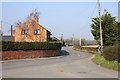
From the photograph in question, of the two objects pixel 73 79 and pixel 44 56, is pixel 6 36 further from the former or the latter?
pixel 73 79

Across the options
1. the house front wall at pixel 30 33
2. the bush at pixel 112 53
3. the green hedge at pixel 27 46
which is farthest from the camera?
the house front wall at pixel 30 33

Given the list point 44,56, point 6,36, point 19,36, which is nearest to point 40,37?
point 19,36

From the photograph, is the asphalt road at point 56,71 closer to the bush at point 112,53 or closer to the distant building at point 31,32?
the bush at point 112,53

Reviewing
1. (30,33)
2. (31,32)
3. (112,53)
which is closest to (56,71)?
(112,53)

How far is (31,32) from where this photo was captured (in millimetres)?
74938

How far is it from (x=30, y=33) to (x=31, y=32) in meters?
0.55

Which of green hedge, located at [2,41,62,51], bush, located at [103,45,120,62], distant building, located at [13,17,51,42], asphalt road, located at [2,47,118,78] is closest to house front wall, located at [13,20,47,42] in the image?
distant building, located at [13,17,51,42]

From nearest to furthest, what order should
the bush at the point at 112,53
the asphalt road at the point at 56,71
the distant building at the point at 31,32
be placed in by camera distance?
the asphalt road at the point at 56,71 → the bush at the point at 112,53 → the distant building at the point at 31,32

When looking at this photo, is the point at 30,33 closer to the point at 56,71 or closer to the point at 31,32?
the point at 31,32

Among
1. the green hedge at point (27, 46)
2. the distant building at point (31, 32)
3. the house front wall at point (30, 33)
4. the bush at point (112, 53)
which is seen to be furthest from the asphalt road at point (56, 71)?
the house front wall at point (30, 33)

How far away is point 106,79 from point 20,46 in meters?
28.7

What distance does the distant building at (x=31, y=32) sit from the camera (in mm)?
73312

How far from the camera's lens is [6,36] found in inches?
3467

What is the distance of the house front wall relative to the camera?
73.6m
